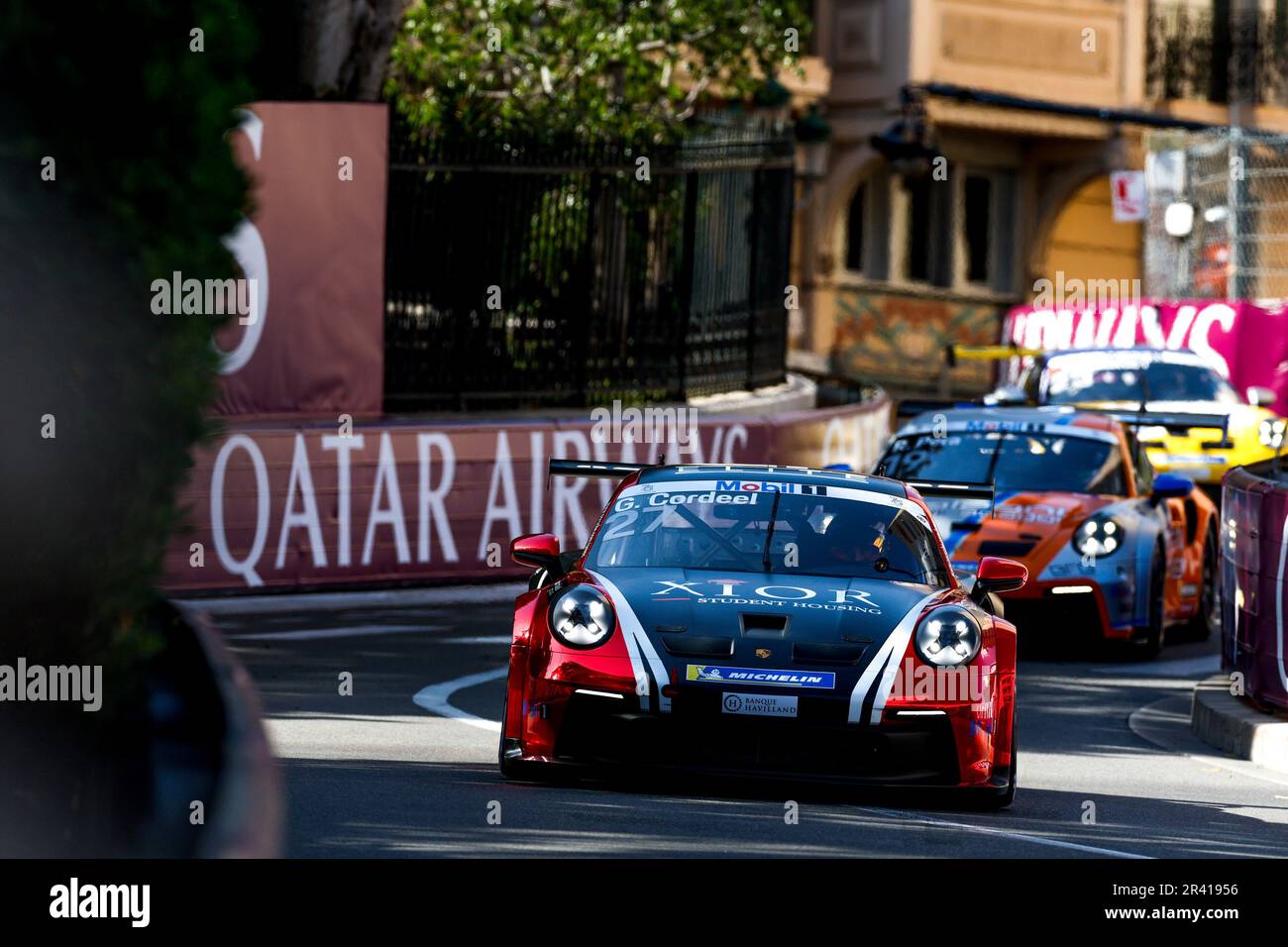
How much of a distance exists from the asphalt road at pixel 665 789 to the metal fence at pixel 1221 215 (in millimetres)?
15526

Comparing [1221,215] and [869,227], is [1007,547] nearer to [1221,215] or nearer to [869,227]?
[1221,215]

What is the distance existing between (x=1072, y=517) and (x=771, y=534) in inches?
214

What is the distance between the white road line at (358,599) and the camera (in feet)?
51.9

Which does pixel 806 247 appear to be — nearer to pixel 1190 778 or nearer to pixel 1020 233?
pixel 1020 233

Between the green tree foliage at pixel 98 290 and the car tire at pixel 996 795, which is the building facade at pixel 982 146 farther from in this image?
the green tree foliage at pixel 98 290

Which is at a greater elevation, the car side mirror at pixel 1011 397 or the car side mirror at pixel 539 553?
the car side mirror at pixel 539 553

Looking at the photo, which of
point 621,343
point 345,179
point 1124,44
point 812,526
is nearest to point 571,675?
point 812,526

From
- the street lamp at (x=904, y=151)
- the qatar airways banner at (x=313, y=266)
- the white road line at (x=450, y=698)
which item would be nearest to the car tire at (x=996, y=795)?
the white road line at (x=450, y=698)

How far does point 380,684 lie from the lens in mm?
12445

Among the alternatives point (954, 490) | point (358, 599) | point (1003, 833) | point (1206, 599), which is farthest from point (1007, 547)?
point (1003, 833)

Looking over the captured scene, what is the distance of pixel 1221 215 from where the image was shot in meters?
30.0

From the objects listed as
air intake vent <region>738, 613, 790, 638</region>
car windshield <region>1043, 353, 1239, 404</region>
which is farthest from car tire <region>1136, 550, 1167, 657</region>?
car windshield <region>1043, 353, 1239, 404</region>

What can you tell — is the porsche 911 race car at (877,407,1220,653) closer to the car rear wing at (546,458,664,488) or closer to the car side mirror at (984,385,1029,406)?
the car rear wing at (546,458,664,488)
